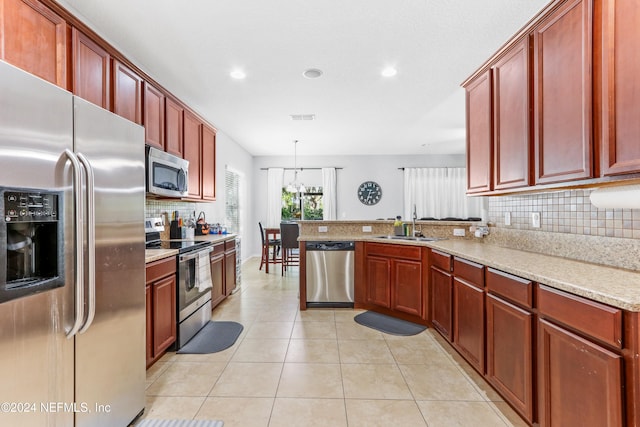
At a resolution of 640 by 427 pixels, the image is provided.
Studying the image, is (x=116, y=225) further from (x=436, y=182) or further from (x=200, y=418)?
(x=436, y=182)

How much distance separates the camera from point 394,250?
3209mm

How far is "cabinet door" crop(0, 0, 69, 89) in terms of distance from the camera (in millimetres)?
1442

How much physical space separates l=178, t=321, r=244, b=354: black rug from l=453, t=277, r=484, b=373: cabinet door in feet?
6.33

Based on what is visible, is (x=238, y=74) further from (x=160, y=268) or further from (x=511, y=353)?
(x=511, y=353)

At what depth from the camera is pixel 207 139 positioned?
13.4 ft

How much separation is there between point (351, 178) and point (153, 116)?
17.2ft

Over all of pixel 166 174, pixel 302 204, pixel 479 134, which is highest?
pixel 479 134

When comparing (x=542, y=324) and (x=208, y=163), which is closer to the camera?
(x=542, y=324)

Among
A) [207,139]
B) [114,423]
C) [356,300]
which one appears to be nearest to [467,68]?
[356,300]

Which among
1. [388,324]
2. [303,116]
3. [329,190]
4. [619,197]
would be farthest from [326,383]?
[329,190]

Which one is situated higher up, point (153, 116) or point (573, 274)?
point (153, 116)

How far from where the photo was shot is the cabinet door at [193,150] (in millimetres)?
3465

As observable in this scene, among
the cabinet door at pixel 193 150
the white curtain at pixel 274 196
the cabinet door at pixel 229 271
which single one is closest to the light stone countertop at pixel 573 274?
the cabinet door at pixel 229 271

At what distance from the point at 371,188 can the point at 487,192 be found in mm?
4956
